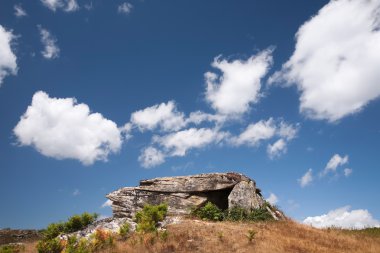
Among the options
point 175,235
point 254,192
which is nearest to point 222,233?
point 175,235

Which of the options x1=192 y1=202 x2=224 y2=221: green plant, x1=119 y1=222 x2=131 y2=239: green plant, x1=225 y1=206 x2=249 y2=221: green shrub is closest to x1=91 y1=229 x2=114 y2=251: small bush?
x1=119 y1=222 x2=131 y2=239: green plant

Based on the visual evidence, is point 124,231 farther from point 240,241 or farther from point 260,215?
point 260,215

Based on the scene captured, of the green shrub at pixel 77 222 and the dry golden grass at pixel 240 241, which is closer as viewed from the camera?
the dry golden grass at pixel 240 241

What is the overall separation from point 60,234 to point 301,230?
17.8 metres

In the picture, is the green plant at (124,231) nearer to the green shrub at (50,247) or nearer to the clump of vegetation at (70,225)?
the green shrub at (50,247)

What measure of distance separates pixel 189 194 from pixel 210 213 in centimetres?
303

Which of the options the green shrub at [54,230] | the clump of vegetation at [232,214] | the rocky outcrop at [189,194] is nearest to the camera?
the green shrub at [54,230]

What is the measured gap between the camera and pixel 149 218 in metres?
25.9

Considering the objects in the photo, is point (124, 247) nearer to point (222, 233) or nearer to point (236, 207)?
point (222, 233)

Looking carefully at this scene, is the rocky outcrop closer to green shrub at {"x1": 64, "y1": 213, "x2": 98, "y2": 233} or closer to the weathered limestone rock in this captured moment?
the weathered limestone rock

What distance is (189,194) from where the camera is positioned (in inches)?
1266

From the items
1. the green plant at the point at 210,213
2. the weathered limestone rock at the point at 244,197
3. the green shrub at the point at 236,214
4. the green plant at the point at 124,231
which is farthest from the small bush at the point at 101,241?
the weathered limestone rock at the point at 244,197

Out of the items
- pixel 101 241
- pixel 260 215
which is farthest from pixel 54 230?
pixel 260 215

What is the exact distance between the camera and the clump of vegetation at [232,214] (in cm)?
2956
